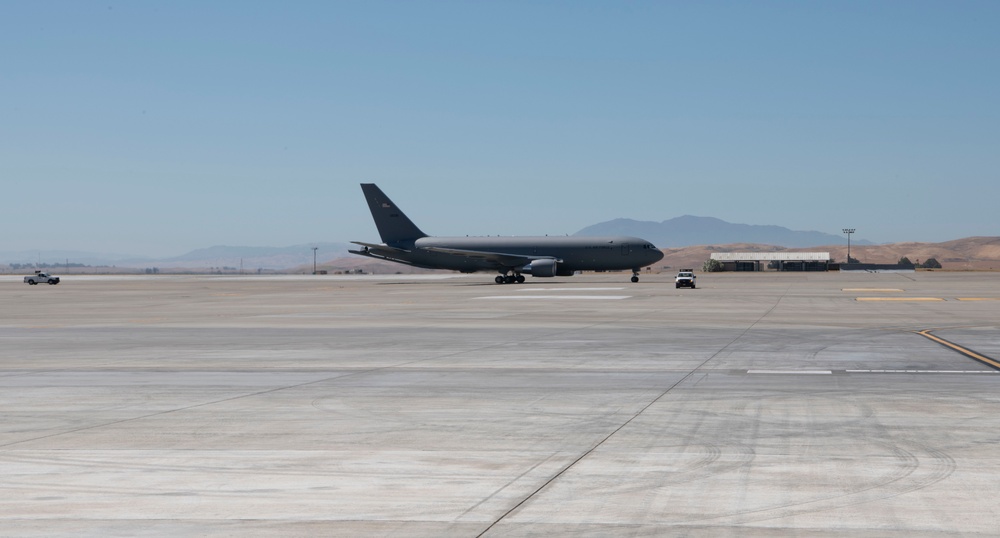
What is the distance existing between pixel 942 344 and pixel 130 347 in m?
20.4

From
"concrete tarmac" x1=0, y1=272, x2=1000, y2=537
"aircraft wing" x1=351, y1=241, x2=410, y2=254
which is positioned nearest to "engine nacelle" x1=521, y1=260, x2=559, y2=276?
"aircraft wing" x1=351, y1=241, x2=410, y2=254

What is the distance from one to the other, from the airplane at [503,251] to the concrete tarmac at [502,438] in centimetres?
5741

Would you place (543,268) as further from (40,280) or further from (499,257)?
(40,280)

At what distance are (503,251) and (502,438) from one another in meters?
74.4

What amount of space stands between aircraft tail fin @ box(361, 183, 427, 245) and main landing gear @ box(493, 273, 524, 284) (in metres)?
10.1

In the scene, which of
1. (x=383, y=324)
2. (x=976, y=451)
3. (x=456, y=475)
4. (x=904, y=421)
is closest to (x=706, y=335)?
(x=383, y=324)

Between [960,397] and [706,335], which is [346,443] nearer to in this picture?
[960,397]

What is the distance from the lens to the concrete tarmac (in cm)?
792

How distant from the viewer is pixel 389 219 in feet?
298

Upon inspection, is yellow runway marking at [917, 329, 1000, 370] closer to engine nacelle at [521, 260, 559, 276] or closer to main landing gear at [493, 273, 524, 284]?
engine nacelle at [521, 260, 559, 276]

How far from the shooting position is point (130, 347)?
81.7 feet

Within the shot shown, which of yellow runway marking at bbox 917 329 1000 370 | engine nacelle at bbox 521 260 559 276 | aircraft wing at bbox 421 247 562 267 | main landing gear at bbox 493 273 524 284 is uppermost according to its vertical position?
aircraft wing at bbox 421 247 562 267

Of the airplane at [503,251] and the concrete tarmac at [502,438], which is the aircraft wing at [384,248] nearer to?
the airplane at [503,251]

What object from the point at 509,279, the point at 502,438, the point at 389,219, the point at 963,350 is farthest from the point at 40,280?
the point at 502,438
